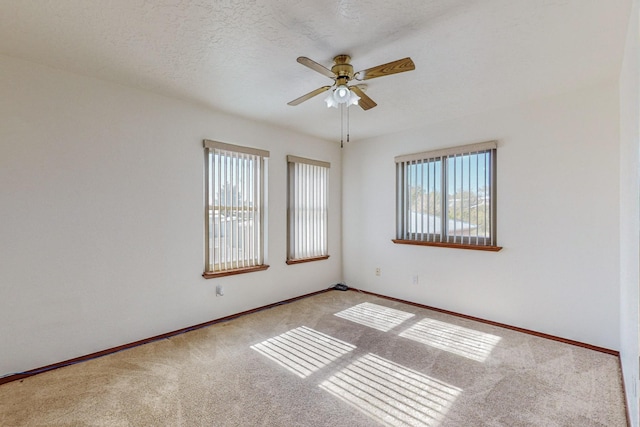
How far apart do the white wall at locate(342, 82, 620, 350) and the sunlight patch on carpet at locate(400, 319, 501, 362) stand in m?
0.50

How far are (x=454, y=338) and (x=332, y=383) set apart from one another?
1.50 m

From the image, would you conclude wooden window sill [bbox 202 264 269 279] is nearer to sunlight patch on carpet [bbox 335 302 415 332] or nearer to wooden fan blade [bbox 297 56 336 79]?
sunlight patch on carpet [bbox 335 302 415 332]

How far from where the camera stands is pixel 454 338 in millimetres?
3080

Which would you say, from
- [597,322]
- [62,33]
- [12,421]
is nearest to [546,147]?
[597,322]

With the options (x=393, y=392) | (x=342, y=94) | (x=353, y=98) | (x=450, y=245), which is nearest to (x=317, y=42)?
(x=342, y=94)

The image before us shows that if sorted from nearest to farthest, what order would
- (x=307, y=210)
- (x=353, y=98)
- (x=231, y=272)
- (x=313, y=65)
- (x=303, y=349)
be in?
(x=313, y=65)
(x=353, y=98)
(x=303, y=349)
(x=231, y=272)
(x=307, y=210)

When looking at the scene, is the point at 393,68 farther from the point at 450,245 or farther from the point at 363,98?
the point at 450,245

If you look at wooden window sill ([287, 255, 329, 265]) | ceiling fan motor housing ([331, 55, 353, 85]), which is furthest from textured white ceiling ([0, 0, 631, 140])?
wooden window sill ([287, 255, 329, 265])

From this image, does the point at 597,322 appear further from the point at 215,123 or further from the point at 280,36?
the point at 215,123

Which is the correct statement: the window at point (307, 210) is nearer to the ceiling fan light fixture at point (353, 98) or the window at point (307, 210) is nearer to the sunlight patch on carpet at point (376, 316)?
the sunlight patch on carpet at point (376, 316)

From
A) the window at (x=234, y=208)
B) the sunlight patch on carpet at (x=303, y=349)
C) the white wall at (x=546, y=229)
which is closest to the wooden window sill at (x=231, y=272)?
the window at (x=234, y=208)

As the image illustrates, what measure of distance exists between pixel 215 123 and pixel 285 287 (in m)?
2.36

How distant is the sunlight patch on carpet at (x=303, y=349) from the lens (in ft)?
8.41

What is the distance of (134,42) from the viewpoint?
2133mm
